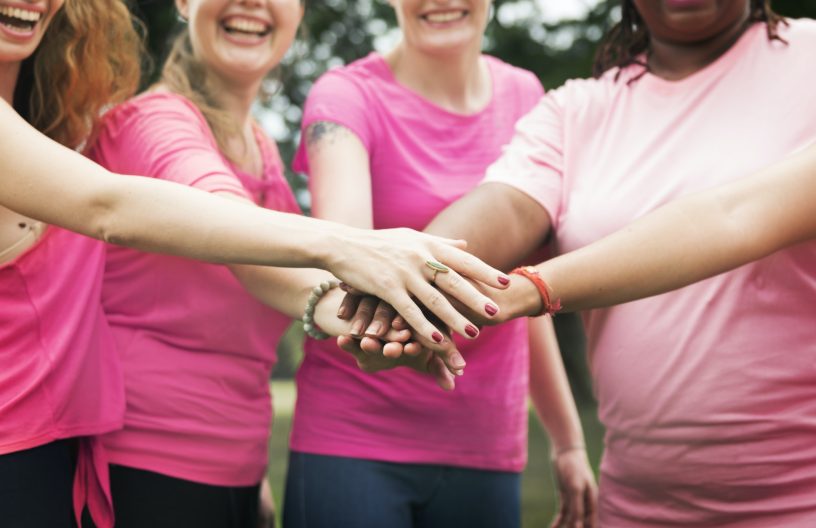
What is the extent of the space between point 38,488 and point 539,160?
1.28m

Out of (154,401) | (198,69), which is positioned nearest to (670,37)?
(198,69)

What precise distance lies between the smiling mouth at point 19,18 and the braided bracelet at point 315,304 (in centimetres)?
83

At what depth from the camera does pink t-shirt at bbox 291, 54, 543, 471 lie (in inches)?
105

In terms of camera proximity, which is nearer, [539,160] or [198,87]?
[539,160]

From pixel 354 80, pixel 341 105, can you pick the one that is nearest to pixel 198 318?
pixel 341 105

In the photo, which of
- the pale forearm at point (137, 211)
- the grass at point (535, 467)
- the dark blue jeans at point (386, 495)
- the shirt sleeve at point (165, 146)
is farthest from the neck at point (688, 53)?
the grass at point (535, 467)

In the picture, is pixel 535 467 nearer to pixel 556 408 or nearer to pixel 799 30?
pixel 556 408

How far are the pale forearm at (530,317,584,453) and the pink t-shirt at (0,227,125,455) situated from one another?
1.26m

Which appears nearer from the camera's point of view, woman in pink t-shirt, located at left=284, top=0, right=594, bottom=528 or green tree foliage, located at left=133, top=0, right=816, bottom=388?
woman in pink t-shirt, located at left=284, top=0, right=594, bottom=528

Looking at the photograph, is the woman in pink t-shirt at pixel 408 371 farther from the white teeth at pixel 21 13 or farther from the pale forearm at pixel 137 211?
the white teeth at pixel 21 13

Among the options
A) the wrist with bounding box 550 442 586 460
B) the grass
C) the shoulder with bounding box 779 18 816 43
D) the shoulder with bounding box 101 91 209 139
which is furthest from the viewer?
the grass

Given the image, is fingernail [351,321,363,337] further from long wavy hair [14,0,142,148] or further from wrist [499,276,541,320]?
long wavy hair [14,0,142,148]

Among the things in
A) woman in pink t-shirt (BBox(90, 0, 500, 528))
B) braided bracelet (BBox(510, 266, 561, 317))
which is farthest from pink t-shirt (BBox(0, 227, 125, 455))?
braided bracelet (BBox(510, 266, 561, 317))

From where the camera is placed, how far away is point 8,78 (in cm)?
232
